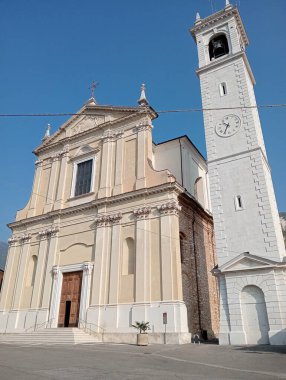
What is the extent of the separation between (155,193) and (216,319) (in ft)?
32.3

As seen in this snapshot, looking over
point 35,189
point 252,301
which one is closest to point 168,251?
point 252,301

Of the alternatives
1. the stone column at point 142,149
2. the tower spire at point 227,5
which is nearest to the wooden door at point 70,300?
the stone column at point 142,149

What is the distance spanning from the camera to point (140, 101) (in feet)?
76.6

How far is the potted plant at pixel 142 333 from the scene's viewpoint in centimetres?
1515

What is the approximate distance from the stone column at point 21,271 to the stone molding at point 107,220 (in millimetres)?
6950

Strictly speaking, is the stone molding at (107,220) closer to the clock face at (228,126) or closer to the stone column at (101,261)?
the stone column at (101,261)

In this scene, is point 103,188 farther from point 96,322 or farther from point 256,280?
point 256,280

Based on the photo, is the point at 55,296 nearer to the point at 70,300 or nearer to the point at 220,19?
the point at 70,300

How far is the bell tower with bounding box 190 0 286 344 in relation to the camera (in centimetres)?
1455

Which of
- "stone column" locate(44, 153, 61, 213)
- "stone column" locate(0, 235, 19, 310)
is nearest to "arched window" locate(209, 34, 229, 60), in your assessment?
"stone column" locate(44, 153, 61, 213)

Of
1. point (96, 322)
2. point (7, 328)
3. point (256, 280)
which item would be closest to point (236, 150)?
point (256, 280)

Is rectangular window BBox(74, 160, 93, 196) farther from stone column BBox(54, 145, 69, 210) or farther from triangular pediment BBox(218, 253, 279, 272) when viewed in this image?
triangular pediment BBox(218, 253, 279, 272)

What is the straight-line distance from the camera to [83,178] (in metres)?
24.5

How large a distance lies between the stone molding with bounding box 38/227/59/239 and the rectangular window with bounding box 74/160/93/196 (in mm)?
A: 3033
